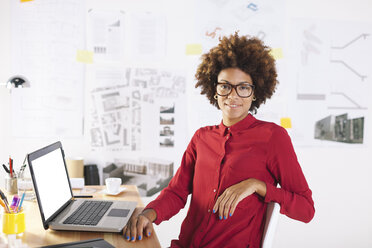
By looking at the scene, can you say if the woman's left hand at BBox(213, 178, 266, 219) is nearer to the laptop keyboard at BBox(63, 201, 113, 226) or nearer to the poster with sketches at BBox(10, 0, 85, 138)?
the laptop keyboard at BBox(63, 201, 113, 226)

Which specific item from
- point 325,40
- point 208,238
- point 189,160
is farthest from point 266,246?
point 325,40

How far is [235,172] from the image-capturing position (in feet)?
4.40

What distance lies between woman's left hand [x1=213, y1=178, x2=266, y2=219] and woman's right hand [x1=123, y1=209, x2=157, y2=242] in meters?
0.24

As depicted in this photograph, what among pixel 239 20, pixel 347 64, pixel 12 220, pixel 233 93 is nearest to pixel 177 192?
pixel 233 93

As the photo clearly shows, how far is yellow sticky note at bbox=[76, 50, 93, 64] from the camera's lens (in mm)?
2281

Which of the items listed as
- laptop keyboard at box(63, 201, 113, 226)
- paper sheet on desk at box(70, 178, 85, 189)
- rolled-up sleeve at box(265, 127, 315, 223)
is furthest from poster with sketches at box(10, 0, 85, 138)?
rolled-up sleeve at box(265, 127, 315, 223)

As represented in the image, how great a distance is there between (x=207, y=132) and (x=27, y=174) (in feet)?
4.49

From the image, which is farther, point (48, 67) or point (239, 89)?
point (48, 67)

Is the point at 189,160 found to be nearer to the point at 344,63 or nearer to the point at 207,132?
the point at 207,132

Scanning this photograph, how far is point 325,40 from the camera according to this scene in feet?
8.50

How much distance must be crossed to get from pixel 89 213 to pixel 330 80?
79.6 inches

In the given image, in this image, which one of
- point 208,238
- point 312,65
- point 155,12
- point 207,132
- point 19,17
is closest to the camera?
point 208,238

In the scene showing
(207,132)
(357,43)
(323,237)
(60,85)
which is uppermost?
(357,43)

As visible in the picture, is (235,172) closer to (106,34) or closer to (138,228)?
(138,228)
